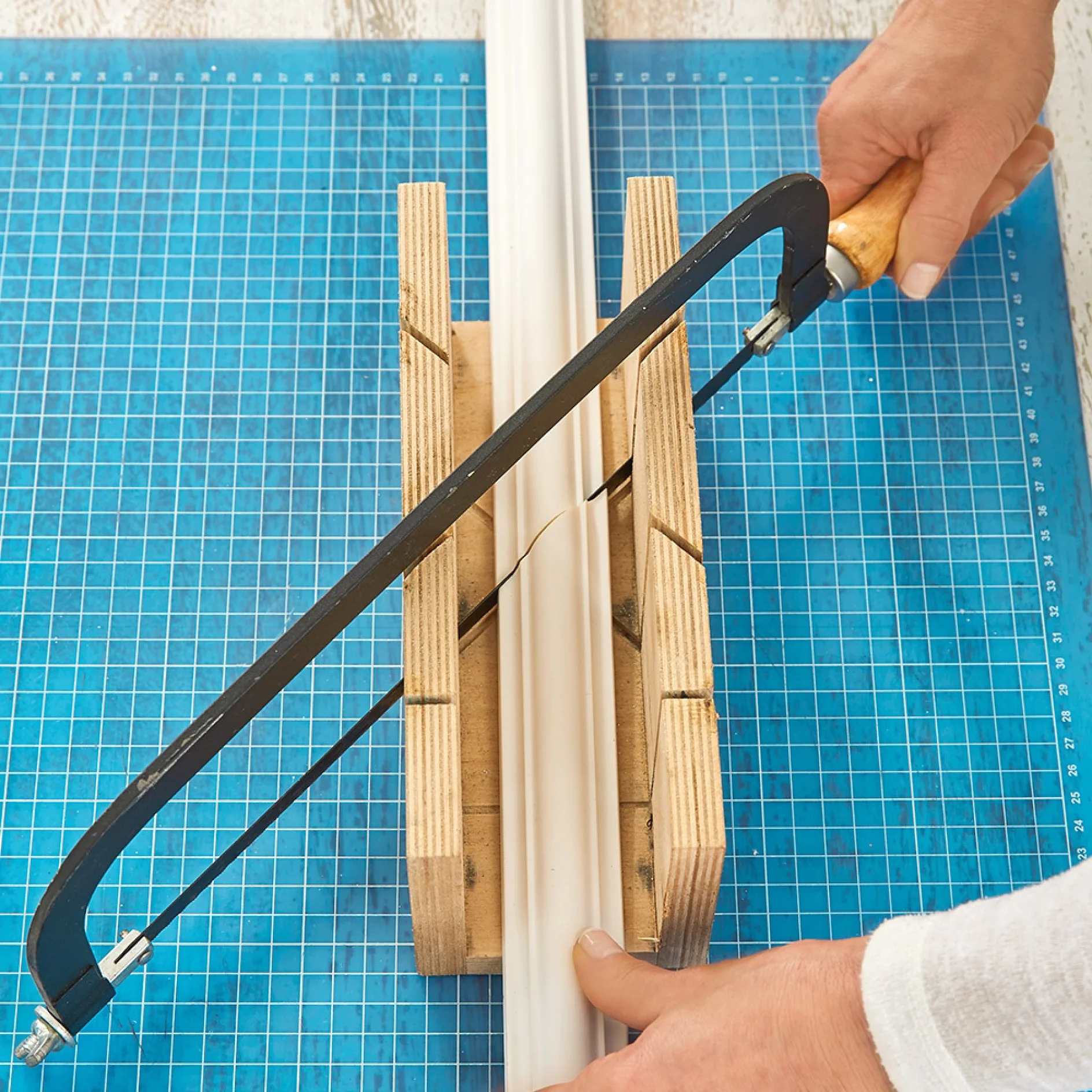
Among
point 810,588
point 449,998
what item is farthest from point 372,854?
point 810,588

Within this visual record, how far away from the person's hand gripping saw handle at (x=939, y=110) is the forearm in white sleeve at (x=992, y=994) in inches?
23.2

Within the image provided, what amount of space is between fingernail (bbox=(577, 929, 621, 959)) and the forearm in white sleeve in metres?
0.21

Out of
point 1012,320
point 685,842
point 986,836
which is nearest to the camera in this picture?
point 685,842

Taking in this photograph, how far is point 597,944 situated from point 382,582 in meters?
0.30

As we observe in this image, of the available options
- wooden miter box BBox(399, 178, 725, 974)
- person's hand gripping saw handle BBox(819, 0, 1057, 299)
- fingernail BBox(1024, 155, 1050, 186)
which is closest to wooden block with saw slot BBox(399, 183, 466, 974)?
wooden miter box BBox(399, 178, 725, 974)

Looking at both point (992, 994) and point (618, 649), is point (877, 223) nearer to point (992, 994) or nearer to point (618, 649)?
point (618, 649)

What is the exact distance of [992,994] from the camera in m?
0.62

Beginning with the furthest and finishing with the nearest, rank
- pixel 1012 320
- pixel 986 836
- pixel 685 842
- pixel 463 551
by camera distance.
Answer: pixel 1012 320 → pixel 986 836 → pixel 463 551 → pixel 685 842

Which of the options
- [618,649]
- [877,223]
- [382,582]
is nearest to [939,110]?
[877,223]

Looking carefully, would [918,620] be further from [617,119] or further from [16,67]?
[16,67]

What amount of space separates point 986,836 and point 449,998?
0.48 meters

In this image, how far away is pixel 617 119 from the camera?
1252 millimetres

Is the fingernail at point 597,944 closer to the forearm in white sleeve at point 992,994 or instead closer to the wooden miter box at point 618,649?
the wooden miter box at point 618,649

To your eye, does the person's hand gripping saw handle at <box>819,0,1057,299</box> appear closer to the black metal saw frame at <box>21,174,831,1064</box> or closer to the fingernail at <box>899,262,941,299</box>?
the fingernail at <box>899,262,941,299</box>
